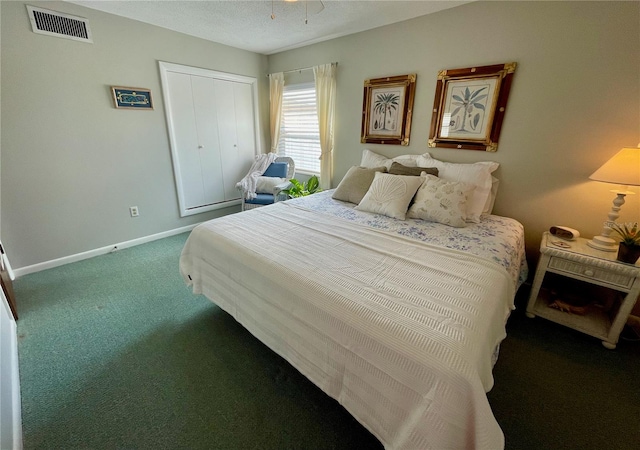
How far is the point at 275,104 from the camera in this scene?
3.93 meters

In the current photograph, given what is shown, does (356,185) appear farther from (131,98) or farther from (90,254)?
(90,254)

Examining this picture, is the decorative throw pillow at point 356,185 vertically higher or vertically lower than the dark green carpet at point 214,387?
higher

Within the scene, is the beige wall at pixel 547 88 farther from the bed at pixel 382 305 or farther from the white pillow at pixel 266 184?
the white pillow at pixel 266 184

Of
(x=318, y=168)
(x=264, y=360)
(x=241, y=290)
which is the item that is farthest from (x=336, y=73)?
(x=264, y=360)

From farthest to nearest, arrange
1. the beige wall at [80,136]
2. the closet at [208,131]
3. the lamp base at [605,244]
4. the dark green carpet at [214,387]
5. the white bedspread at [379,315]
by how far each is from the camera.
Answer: the closet at [208,131] → the beige wall at [80,136] → the lamp base at [605,244] → the dark green carpet at [214,387] → the white bedspread at [379,315]

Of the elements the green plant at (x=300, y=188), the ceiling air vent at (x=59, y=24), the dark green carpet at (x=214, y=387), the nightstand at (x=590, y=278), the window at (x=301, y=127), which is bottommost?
the dark green carpet at (x=214, y=387)

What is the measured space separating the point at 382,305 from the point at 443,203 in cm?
128

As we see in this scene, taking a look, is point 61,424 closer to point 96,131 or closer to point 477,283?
point 477,283

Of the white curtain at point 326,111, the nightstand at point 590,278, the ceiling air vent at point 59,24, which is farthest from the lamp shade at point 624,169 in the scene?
the ceiling air vent at point 59,24

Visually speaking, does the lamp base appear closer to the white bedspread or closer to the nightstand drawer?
the nightstand drawer

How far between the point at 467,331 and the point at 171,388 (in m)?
1.54

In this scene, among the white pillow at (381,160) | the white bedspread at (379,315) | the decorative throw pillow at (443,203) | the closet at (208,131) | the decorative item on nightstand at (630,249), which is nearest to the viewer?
the white bedspread at (379,315)

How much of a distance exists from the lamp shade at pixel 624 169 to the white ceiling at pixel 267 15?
5.56 feet

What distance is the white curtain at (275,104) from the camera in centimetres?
379
